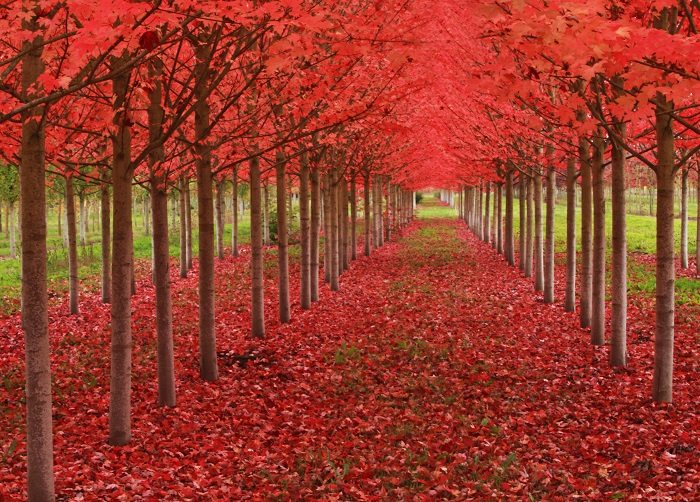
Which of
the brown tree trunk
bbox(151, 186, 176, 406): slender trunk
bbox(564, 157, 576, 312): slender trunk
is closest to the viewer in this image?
the brown tree trunk

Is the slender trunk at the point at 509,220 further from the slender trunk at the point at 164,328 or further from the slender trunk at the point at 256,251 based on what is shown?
the slender trunk at the point at 164,328

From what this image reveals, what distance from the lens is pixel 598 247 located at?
995 centimetres

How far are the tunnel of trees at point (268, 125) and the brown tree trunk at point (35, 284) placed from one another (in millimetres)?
16

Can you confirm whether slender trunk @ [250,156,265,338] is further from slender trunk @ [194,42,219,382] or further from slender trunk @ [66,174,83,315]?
slender trunk @ [66,174,83,315]

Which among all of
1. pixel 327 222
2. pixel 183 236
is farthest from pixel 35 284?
pixel 183 236

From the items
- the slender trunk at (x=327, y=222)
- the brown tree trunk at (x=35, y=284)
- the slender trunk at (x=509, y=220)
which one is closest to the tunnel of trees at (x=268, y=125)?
the brown tree trunk at (x=35, y=284)

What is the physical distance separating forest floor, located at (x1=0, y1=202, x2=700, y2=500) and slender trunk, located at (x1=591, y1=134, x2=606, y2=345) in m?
0.42

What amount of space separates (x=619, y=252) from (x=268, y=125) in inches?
284

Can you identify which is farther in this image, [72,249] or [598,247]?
[72,249]

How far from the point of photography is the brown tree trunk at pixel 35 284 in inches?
188

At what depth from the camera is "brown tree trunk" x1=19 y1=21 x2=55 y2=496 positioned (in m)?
4.79

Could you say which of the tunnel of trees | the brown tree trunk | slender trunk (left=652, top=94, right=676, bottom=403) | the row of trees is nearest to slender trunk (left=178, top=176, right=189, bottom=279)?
the tunnel of trees

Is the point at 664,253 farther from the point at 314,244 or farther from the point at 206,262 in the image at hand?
the point at 314,244

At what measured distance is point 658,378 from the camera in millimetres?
7594
